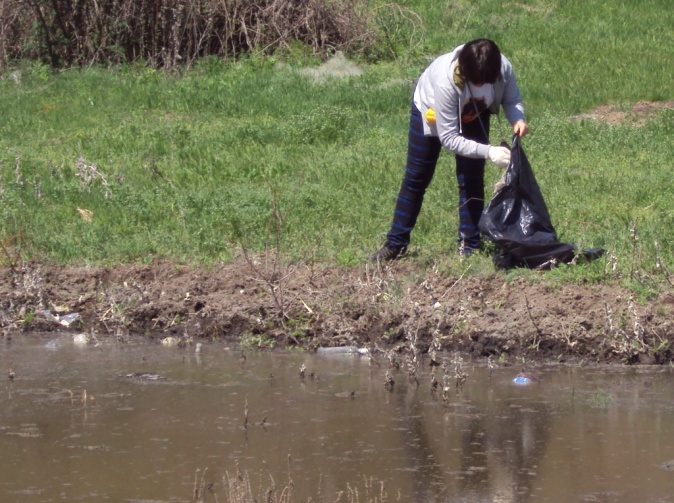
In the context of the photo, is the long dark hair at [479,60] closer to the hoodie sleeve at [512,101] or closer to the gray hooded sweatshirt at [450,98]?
the gray hooded sweatshirt at [450,98]

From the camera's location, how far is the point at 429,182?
7.64 meters

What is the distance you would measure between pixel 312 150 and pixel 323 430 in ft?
17.8

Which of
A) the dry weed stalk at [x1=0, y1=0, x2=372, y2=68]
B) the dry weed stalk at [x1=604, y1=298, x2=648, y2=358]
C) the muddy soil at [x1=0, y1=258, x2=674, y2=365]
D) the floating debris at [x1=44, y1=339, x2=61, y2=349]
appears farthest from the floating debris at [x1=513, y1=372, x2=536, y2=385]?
the dry weed stalk at [x1=0, y1=0, x2=372, y2=68]

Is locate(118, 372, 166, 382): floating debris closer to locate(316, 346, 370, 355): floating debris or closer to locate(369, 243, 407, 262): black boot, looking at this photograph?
locate(316, 346, 370, 355): floating debris

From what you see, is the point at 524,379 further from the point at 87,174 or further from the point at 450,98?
the point at 87,174

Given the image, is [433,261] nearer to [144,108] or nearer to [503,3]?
[144,108]

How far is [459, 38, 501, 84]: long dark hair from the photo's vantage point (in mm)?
6750

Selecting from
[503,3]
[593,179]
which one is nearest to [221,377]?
[593,179]

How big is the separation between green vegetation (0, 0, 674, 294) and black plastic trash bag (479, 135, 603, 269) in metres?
0.24

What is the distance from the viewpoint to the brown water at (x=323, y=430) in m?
4.88

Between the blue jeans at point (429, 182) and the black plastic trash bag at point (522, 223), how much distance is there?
0.87 feet

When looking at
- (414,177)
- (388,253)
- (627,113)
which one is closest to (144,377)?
(388,253)

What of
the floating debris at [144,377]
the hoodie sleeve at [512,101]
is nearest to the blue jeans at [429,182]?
the hoodie sleeve at [512,101]

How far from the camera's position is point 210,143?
1110 centimetres
